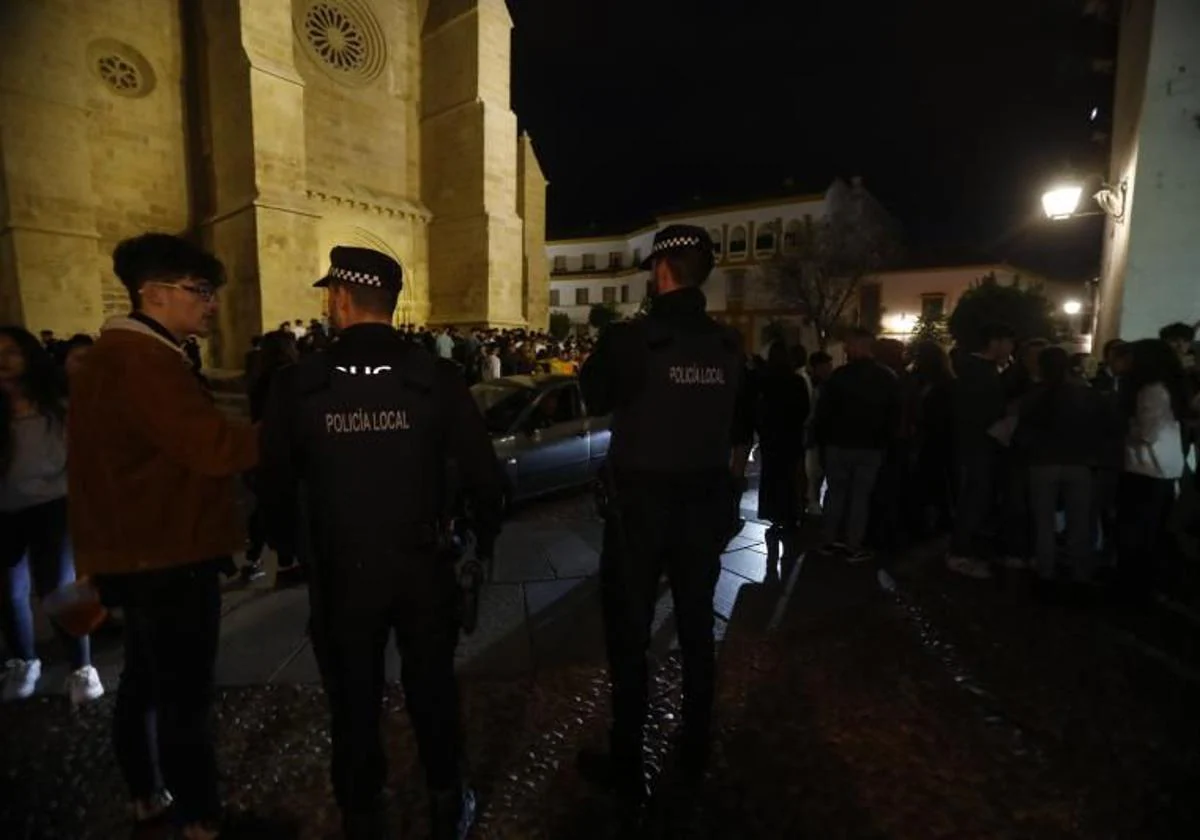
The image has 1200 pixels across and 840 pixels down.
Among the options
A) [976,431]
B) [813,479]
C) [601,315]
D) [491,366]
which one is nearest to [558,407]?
[813,479]

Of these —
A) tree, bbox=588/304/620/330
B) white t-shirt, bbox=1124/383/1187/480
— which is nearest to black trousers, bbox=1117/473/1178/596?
white t-shirt, bbox=1124/383/1187/480

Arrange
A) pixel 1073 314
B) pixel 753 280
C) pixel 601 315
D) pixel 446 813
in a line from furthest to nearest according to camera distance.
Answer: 1. pixel 601 315
2. pixel 753 280
3. pixel 1073 314
4. pixel 446 813

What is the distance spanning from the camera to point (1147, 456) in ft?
13.9

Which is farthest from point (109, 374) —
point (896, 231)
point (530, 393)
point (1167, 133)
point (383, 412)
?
point (896, 231)

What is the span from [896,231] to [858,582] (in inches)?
1649

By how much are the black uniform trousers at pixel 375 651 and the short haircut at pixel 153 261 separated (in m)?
1.00

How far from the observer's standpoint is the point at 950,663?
3.52 meters

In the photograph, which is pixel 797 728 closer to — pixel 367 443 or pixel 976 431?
pixel 367 443

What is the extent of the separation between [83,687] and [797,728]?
346 centimetres

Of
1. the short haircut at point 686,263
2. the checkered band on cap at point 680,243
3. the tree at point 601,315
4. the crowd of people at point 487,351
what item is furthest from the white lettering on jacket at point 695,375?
the tree at point 601,315

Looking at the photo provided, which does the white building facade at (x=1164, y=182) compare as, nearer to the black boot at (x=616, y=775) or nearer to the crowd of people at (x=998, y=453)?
the crowd of people at (x=998, y=453)

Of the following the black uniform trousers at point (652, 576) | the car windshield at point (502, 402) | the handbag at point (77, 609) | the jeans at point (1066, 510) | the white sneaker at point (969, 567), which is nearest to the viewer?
the handbag at point (77, 609)

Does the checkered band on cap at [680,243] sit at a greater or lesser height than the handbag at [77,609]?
greater

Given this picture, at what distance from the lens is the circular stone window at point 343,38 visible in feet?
Answer: 63.1
